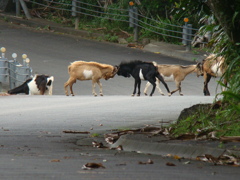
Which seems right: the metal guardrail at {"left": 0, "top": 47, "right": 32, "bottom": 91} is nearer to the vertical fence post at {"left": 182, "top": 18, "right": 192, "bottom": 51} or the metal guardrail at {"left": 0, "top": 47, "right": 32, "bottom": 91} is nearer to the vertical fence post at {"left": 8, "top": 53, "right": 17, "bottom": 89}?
the vertical fence post at {"left": 8, "top": 53, "right": 17, "bottom": 89}

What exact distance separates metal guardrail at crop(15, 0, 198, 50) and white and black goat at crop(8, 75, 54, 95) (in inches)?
298

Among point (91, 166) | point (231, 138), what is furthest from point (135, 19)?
point (91, 166)

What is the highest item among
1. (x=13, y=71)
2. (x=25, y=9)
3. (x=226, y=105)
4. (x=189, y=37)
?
(x=25, y=9)

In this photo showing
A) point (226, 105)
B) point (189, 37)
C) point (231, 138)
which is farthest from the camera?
point (189, 37)

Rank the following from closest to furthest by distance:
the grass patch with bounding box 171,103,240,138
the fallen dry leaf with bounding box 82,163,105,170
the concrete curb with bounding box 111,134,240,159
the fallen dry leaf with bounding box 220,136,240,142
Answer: the fallen dry leaf with bounding box 82,163,105,170 < the concrete curb with bounding box 111,134,240,159 < the fallen dry leaf with bounding box 220,136,240,142 < the grass patch with bounding box 171,103,240,138

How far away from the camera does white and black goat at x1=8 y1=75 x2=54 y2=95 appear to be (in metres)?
25.0

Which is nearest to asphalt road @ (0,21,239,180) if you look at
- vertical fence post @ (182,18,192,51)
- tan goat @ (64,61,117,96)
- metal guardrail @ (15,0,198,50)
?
vertical fence post @ (182,18,192,51)

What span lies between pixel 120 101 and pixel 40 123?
5186mm

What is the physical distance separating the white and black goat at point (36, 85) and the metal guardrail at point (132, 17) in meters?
7.57

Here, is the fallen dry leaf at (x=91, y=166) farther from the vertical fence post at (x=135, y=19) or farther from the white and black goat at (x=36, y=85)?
the vertical fence post at (x=135, y=19)

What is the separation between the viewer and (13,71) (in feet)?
87.7

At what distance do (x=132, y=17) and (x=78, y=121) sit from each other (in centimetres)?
1991

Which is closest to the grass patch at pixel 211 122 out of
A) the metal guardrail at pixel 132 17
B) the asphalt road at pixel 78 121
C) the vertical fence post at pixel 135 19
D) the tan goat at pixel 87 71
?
the asphalt road at pixel 78 121

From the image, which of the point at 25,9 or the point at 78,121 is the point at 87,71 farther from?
the point at 25,9
